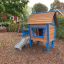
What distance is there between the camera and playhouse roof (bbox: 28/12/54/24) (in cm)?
705

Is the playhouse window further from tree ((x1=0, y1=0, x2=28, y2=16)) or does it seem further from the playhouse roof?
tree ((x1=0, y1=0, x2=28, y2=16))

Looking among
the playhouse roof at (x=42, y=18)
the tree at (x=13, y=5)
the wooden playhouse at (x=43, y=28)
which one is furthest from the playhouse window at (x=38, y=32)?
the tree at (x=13, y=5)

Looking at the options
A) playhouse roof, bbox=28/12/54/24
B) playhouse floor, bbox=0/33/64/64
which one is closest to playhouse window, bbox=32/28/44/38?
playhouse roof, bbox=28/12/54/24

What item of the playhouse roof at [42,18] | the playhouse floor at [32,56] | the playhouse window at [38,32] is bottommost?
the playhouse floor at [32,56]

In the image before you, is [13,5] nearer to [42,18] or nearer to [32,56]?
[42,18]

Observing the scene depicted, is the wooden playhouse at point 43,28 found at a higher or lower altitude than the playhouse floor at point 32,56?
higher

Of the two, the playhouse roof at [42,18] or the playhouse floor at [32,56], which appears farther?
the playhouse roof at [42,18]

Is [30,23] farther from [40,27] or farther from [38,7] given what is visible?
[38,7]

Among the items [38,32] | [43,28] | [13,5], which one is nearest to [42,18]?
[43,28]

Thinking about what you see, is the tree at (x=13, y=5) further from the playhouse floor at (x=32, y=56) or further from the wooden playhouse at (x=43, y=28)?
the playhouse floor at (x=32, y=56)

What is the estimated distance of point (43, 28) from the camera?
7.16 metres

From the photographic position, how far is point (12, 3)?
1992 centimetres

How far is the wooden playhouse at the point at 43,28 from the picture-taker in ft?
23.1

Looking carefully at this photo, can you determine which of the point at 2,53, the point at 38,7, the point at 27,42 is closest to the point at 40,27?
the point at 27,42
